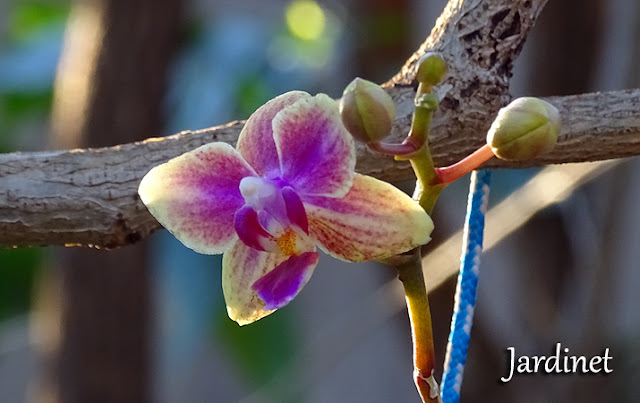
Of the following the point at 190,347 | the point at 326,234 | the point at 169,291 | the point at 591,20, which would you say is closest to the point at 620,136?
the point at 326,234

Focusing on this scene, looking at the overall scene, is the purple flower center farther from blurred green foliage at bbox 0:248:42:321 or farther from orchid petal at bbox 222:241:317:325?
blurred green foliage at bbox 0:248:42:321

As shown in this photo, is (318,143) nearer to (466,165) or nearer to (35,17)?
(466,165)

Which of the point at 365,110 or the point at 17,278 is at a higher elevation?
the point at 365,110

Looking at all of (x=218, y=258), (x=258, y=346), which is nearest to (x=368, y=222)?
(x=218, y=258)

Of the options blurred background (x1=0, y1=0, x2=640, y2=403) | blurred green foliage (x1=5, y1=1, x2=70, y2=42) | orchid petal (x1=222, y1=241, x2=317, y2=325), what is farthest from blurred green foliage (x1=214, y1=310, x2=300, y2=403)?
orchid petal (x1=222, y1=241, x2=317, y2=325)

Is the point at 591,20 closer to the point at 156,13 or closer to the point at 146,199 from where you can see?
the point at 156,13

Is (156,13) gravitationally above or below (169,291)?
above
